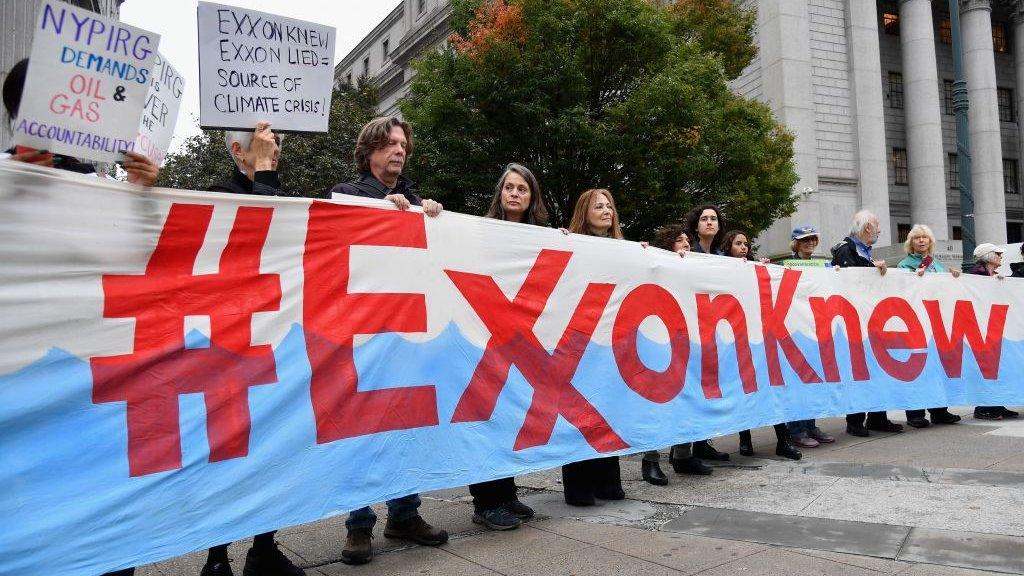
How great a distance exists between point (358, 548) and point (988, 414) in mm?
6967

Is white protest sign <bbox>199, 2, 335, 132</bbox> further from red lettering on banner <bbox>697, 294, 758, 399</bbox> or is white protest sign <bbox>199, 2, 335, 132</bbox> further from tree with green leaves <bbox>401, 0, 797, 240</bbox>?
tree with green leaves <bbox>401, 0, 797, 240</bbox>

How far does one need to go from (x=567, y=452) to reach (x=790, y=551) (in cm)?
135

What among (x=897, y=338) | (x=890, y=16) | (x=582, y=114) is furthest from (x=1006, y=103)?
(x=897, y=338)

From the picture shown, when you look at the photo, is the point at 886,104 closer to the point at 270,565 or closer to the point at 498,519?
the point at 498,519

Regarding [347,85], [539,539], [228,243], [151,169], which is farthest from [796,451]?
[347,85]

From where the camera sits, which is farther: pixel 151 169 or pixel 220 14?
pixel 220 14

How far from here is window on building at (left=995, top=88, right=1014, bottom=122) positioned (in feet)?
126

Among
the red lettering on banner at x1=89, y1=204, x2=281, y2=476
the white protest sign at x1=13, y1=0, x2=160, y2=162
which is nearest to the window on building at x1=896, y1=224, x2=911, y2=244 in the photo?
the red lettering on banner at x1=89, y1=204, x2=281, y2=476

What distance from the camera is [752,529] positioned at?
153 inches

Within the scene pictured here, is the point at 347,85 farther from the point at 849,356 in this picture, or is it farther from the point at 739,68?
the point at 849,356

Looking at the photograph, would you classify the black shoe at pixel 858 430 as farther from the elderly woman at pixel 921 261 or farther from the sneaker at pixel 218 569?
the sneaker at pixel 218 569

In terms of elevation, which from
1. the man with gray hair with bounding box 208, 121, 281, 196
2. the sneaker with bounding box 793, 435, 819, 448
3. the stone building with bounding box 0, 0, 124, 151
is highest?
the stone building with bounding box 0, 0, 124, 151

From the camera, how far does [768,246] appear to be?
91.7 ft

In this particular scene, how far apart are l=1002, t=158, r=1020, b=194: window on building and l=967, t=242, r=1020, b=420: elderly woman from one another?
36.6m
